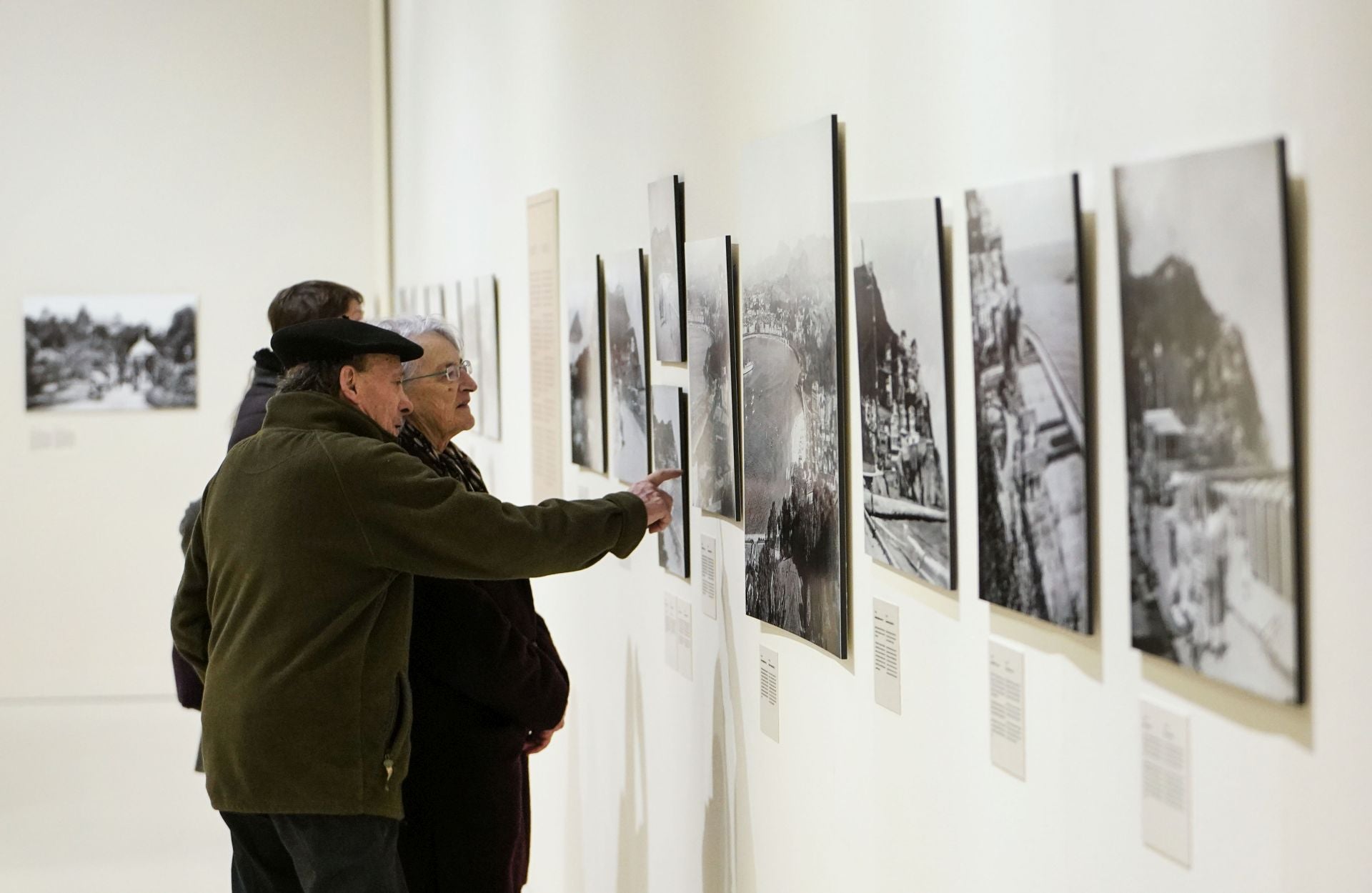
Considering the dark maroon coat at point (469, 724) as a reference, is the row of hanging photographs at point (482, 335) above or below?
above

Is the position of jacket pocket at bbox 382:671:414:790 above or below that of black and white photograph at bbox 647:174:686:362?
below

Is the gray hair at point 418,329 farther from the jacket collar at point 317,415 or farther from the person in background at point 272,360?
the person in background at point 272,360

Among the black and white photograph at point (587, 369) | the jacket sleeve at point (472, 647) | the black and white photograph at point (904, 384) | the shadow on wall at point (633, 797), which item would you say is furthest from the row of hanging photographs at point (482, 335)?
the black and white photograph at point (904, 384)

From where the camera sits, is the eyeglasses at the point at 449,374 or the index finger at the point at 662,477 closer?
the index finger at the point at 662,477

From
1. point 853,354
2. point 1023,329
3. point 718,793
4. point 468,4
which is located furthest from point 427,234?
point 1023,329

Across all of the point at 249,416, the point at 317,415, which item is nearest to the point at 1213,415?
the point at 317,415

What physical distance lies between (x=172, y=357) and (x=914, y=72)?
33.8 ft

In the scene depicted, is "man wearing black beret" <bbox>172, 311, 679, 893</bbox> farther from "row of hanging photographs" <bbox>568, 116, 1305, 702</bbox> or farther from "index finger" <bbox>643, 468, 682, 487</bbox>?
"row of hanging photographs" <bbox>568, 116, 1305, 702</bbox>

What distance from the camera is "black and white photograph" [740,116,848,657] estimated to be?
2920mm

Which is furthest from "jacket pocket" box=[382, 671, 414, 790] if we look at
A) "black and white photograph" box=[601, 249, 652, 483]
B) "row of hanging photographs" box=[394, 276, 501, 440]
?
"row of hanging photographs" box=[394, 276, 501, 440]

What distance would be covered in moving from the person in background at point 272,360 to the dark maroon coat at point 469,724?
44.2 inches

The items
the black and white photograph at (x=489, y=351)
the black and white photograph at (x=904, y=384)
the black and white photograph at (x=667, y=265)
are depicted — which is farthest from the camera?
the black and white photograph at (x=489, y=351)

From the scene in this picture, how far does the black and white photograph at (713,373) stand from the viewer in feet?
11.7

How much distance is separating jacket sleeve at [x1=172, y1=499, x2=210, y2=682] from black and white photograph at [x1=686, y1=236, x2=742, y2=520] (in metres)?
1.35
